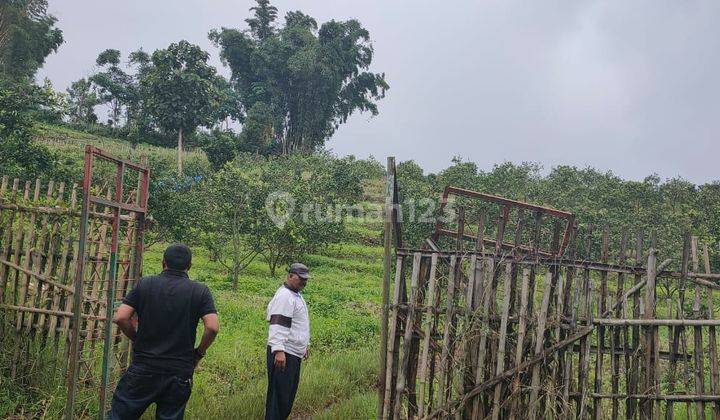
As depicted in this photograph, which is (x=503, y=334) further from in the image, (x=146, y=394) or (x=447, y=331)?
(x=146, y=394)

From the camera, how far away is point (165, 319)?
4.11m

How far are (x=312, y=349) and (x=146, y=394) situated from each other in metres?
6.41

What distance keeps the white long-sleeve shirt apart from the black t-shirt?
1192 millimetres

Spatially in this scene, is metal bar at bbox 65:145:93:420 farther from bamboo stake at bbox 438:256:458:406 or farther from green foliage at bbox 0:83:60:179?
green foliage at bbox 0:83:60:179

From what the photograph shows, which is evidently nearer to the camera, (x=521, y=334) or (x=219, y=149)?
(x=521, y=334)

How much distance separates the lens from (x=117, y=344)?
6.30 metres

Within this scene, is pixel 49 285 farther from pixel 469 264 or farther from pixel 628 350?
pixel 628 350

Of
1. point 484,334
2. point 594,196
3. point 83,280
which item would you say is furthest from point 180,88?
point 484,334

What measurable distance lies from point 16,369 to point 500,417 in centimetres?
466

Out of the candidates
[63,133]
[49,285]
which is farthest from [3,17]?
[49,285]

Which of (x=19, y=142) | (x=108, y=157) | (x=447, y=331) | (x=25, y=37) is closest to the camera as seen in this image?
(x=447, y=331)

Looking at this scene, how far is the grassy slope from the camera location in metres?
6.73

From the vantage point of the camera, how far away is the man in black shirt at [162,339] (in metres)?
4.09

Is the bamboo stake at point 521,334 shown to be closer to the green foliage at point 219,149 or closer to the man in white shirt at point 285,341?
the man in white shirt at point 285,341
